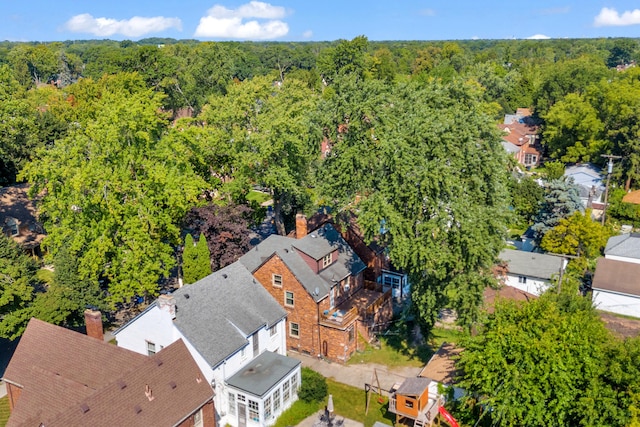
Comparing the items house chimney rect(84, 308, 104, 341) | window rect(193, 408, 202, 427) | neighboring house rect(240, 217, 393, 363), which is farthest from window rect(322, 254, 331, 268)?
house chimney rect(84, 308, 104, 341)

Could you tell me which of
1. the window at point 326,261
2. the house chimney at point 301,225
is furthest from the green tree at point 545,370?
the house chimney at point 301,225

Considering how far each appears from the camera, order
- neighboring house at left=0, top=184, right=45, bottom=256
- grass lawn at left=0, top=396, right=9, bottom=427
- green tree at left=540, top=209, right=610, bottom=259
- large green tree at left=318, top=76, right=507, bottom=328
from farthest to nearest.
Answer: neighboring house at left=0, top=184, right=45, bottom=256, green tree at left=540, top=209, right=610, bottom=259, large green tree at left=318, top=76, right=507, bottom=328, grass lawn at left=0, top=396, right=9, bottom=427

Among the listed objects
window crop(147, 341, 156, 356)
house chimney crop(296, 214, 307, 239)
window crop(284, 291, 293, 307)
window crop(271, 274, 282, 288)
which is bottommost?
window crop(147, 341, 156, 356)

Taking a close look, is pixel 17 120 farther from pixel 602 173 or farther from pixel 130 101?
pixel 602 173

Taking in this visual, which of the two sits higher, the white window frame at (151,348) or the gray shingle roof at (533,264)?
the white window frame at (151,348)

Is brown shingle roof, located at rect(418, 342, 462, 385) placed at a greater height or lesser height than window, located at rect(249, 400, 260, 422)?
greater

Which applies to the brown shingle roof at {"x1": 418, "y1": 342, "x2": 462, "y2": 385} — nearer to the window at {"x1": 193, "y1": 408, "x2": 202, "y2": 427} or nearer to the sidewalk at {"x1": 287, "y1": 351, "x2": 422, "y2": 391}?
the sidewalk at {"x1": 287, "y1": 351, "x2": 422, "y2": 391}

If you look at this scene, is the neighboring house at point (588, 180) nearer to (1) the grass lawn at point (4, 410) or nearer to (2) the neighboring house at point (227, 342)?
(2) the neighboring house at point (227, 342)

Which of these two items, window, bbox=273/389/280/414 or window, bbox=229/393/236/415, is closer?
window, bbox=229/393/236/415
